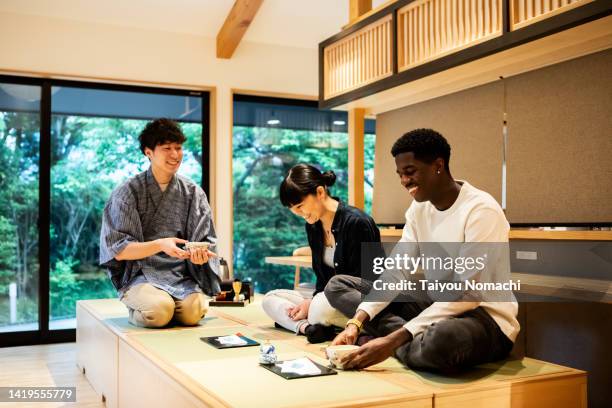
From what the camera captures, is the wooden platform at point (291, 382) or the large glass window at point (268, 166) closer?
the wooden platform at point (291, 382)

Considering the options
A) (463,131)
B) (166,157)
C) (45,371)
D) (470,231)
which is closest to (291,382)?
(470,231)

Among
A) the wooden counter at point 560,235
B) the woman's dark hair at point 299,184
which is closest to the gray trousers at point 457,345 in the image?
the wooden counter at point 560,235

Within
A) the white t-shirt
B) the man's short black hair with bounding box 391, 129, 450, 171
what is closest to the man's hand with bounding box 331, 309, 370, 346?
the white t-shirt

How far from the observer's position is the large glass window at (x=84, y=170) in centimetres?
500

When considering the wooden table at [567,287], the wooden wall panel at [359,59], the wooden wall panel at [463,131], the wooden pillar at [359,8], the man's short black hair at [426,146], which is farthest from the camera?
the wooden pillar at [359,8]

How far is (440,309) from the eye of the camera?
2062 mm

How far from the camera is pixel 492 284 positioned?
2084mm

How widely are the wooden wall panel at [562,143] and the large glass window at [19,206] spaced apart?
3444 millimetres

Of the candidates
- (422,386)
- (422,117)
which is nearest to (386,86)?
(422,117)

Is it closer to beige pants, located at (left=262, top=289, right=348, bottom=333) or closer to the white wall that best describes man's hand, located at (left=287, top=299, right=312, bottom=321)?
beige pants, located at (left=262, top=289, right=348, bottom=333)

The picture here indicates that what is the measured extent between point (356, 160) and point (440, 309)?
2401 mm

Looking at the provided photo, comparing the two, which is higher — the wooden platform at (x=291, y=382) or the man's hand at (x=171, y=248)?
the man's hand at (x=171, y=248)

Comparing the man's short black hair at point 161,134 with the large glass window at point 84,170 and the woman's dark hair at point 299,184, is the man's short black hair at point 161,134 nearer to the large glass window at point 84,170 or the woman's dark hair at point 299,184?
the woman's dark hair at point 299,184

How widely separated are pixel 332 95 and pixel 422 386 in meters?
2.62
